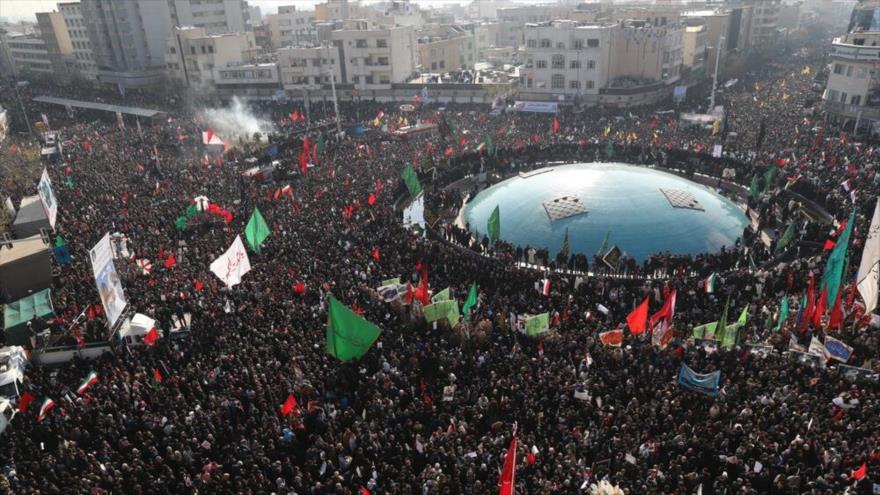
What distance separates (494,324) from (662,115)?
4362 centimetres

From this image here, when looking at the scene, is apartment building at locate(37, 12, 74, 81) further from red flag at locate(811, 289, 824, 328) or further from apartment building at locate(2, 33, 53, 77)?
red flag at locate(811, 289, 824, 328)

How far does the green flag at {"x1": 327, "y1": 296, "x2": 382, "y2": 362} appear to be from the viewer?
19.7 meters

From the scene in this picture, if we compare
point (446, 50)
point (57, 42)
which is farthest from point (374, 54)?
point (57, 42)

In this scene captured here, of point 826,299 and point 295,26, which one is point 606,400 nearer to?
point 826,299

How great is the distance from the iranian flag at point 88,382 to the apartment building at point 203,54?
2699 inches

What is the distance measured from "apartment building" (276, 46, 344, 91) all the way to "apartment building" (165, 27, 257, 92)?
31.4 ft

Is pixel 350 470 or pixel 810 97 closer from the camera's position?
pixel 350 470

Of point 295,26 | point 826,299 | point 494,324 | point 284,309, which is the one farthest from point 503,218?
point 295,26

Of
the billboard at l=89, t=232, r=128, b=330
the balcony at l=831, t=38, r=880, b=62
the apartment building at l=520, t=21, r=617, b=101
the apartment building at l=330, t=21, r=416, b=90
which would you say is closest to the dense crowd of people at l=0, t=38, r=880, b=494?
the billboard at l=89, t=232, r=128, b=330

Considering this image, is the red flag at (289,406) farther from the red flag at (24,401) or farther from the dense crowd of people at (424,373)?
the red flag at (24,401)

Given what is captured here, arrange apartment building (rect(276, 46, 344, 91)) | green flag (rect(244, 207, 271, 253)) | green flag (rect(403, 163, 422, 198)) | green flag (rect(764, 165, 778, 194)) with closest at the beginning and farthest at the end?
green flag (rect(244, 207, 271, 253)) < green flag (rect(764, 165, 778, 194)) < green flag (rect(403, 163, 422, 198)) < apartment building (rect(276, 46, 344, 91))

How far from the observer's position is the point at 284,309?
24531mm

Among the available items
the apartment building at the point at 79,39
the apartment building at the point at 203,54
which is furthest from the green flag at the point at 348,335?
the apartment building at the point at 79,39

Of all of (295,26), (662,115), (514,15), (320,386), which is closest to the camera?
(320,386)
